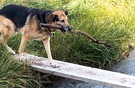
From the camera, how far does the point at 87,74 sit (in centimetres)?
499

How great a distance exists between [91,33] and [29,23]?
1619 mm

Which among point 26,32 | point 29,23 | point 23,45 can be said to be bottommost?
point 23,45

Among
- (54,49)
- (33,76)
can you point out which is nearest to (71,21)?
(54,49)

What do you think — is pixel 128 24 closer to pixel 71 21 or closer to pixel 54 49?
pixel 71 21

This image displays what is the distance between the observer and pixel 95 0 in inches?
309

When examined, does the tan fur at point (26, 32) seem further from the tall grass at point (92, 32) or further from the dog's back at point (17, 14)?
the tall grass at point (92, 32)

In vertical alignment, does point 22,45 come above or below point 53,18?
below

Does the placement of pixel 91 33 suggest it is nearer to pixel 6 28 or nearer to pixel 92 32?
pixel 92 32

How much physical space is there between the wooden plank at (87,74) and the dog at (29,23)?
0.15m

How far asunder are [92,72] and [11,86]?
1227mm

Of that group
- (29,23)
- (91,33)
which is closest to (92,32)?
(91,33)

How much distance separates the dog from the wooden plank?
0.50ft

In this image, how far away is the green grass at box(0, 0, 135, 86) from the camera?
Result: 623 cm

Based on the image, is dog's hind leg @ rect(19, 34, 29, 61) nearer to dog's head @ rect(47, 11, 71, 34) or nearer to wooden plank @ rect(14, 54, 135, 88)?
wooden plank @ rect(14, 54, 135, 88)
